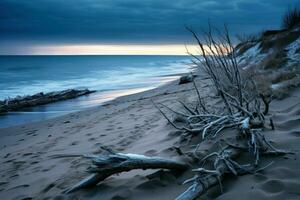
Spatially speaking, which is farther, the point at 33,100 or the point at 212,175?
the point at 33,100

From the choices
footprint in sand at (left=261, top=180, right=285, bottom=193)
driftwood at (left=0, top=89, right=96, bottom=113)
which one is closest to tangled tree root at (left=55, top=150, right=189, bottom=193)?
footprint in sand at (left=261, top=180, right=285, bottom=193)

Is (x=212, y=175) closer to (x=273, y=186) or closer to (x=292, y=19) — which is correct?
(x=273, y=186)

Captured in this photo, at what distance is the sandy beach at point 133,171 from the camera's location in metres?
2.71

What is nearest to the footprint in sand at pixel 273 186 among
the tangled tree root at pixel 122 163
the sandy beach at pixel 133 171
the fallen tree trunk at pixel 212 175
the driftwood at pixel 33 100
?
the sandy beach at pixel 133 171

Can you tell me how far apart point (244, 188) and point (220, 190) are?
0.66ft

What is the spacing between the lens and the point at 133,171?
3.51 m

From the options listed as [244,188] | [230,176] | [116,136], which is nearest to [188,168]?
[230,176]

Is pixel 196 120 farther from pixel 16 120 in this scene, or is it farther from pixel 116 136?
pixel 16 120

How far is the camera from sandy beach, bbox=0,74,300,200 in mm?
2705

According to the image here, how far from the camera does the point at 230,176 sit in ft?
9.43

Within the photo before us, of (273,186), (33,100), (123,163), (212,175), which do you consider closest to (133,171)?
(123,163)

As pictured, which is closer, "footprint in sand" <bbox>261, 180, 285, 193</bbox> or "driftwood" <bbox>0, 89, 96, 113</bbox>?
"footprint in sand" <bbox>261, 180, 285, 193</bbox>

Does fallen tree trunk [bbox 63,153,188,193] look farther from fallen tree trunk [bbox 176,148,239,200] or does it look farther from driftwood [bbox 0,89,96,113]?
driftwood [bbox 0,89,96,113]

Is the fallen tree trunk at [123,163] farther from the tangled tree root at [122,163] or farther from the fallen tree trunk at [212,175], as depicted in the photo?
the fallen tree trunk at [212,175]
